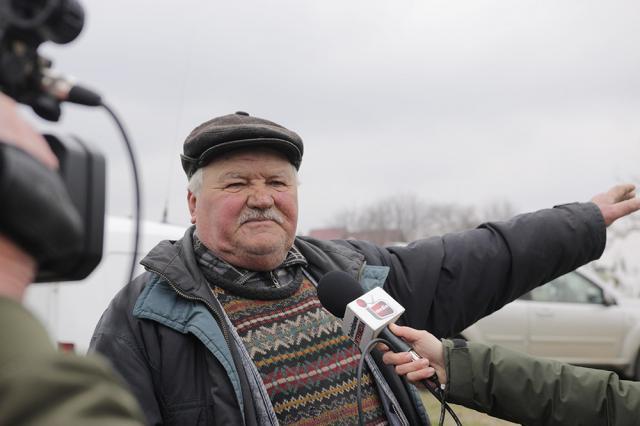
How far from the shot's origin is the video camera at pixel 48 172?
0.77 m

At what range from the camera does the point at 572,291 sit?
28.2 ft

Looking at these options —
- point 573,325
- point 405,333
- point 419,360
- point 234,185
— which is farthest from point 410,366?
point 573,325

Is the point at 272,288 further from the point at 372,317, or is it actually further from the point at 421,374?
the point at 421,374

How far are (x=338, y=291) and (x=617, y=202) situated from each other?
1289 mm

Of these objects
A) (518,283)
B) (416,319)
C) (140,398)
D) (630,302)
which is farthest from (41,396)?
(630,302)

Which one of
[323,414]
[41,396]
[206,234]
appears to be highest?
[41,396]

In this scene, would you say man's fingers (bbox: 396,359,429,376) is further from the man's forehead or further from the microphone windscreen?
the man's forehead

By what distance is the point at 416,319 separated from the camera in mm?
2605

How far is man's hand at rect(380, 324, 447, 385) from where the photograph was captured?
→ 1850 mm

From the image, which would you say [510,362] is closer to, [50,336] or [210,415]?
[210,415]

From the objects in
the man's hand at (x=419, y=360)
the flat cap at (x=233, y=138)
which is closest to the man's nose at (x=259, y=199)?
the flat cap at (x=233, y=138)

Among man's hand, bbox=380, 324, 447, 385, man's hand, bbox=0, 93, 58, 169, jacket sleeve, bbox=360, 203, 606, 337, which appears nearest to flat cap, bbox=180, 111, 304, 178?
jacket sleeve, bbox=360, 203, 606, 337

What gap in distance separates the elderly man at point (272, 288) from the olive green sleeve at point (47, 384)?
1351mm

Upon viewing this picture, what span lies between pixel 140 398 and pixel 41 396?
1.42 meters
